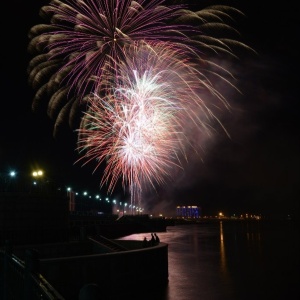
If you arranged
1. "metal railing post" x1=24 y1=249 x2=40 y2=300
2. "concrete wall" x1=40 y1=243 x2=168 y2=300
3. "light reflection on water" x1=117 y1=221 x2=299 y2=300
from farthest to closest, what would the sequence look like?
"light reflection on water" x1=117 y1=221 x2=299 y2=300
"concrete wall" x1=40 y1=243 x2=168 y2=300
"metal railing post" x1=24 y1=249 x2=40 y2=300

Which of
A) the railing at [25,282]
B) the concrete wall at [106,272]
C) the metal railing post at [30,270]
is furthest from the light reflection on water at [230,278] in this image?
the metal railing post at [30,270]

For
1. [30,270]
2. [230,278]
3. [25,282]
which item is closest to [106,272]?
[25,282]

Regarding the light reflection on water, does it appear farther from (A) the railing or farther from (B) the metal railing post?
(B) the metal railing post

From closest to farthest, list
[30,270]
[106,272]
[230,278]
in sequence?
1. [30,270]
2. [106,272]
3. [230,278]

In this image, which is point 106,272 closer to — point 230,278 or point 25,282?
point 25,282

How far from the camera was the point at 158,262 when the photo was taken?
22.6 metres

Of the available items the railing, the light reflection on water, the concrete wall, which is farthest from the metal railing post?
the light reflection on water

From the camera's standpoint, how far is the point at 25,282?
5.75m

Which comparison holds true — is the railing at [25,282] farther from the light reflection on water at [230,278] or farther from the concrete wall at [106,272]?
the light reflection on water at [230,278]

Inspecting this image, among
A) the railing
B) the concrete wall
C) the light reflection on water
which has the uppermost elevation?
the railing

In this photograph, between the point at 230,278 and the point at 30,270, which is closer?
the point at 30,270

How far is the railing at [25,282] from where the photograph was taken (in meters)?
4.84

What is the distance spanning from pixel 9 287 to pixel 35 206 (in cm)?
2329

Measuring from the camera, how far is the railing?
4.84 m
